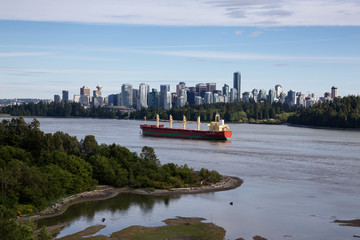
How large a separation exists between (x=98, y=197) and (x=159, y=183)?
185 inches

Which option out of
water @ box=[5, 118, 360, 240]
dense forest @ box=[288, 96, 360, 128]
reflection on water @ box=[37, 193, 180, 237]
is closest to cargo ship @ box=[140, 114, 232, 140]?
water @ box=[5, 118, 360, 240]

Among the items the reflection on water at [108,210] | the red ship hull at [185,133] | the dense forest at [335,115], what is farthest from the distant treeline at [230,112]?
the reflection on water at [108,210]

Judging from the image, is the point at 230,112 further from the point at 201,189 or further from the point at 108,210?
the point at 108,210

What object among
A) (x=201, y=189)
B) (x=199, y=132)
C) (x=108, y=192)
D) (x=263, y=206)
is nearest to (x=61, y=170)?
(x=108, y=192)

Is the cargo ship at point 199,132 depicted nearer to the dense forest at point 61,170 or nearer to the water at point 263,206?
the water at point 263,206

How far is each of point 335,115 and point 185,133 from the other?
4573 centimetres

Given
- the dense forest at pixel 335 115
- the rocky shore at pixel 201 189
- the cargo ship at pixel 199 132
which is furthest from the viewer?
the dense forest at pixel 335 115

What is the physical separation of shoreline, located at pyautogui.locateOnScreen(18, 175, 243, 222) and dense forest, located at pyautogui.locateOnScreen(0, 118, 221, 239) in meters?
0.47

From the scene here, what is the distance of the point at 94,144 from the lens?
120 feet

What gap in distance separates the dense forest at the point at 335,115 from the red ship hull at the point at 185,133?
44.1 meters

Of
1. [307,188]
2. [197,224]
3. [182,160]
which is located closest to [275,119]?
[182,160]

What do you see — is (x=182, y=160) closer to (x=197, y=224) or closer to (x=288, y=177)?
(x=288, y=177)

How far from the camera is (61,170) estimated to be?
30.0 meters

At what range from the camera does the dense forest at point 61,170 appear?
26.3 m
